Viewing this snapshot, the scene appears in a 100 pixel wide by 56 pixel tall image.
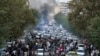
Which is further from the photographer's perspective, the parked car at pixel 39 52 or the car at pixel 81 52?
the parked car at pixel 39 52

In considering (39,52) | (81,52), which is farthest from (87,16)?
(39,52)

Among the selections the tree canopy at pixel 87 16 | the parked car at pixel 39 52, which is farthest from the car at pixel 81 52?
the parked car at pixel 39 52

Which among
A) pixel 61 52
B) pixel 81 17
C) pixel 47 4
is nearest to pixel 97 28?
pixel 61 52

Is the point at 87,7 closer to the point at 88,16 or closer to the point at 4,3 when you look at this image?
the point at 88,16

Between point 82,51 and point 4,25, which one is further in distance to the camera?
point 82,51

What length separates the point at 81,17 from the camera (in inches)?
1619

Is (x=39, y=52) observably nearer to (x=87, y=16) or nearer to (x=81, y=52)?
(x=81, y=52)

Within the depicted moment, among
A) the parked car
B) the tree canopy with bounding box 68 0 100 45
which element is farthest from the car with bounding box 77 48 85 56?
the parked car

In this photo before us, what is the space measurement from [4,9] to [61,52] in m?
6.66

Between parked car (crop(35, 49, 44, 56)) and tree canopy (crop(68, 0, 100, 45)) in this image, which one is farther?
parked car (crop(35, 49, 44, 56))

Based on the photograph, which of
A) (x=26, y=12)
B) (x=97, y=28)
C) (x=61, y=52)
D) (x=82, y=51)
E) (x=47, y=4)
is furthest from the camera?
(x=47, y=4)

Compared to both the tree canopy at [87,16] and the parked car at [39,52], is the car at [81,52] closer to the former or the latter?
the tree canopy at [87,16]

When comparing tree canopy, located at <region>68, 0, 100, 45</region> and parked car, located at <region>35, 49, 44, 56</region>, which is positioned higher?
tree canopy, located at <region>68, 0, 100, 45</region>

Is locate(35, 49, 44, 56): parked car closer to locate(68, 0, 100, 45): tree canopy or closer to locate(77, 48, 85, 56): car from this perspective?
locate(77, 48, 85, 56): car
